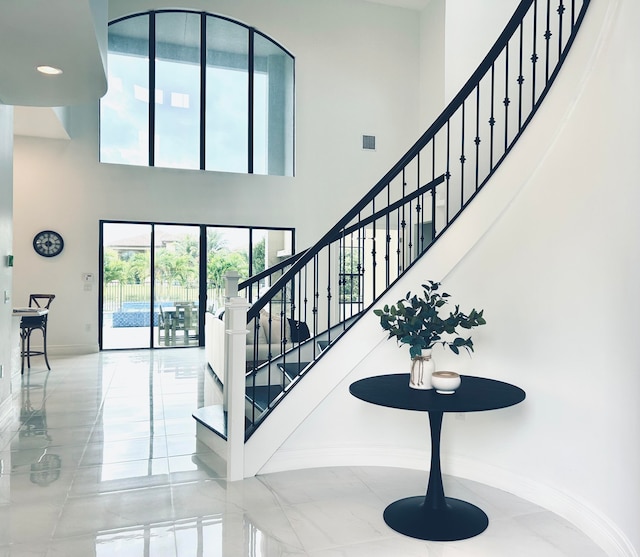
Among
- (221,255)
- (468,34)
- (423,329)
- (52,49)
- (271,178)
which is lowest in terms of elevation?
(423,329)

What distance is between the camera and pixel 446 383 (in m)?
2.71

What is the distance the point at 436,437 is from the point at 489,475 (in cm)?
65

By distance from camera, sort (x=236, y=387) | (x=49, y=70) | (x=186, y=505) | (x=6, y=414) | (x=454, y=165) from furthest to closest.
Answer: (x=454, y=165)
(x=6, y=414)
(x=49, y=70)
(x=236, y=387)
(x=186, y=505)

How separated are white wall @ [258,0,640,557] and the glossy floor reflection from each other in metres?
0.19

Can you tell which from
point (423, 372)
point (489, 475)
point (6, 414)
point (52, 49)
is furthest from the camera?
point (6, 414)

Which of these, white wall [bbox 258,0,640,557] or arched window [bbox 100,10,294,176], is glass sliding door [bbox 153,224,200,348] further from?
white wall [bbox 258,0,640,557]

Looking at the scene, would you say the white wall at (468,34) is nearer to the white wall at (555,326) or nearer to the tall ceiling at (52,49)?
the white wall at (555,326)

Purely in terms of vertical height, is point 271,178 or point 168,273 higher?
point 271,178

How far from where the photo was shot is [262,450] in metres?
3.43

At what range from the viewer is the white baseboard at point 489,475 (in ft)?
8.09

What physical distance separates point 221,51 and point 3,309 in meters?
6.52

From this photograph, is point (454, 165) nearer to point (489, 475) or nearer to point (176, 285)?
point (489, 475)

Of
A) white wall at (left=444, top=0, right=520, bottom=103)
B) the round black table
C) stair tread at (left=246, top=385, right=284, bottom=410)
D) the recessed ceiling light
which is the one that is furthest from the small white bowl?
the recessed ceiling light

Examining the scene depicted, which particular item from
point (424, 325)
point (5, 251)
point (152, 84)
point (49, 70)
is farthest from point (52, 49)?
point (152, 84)
